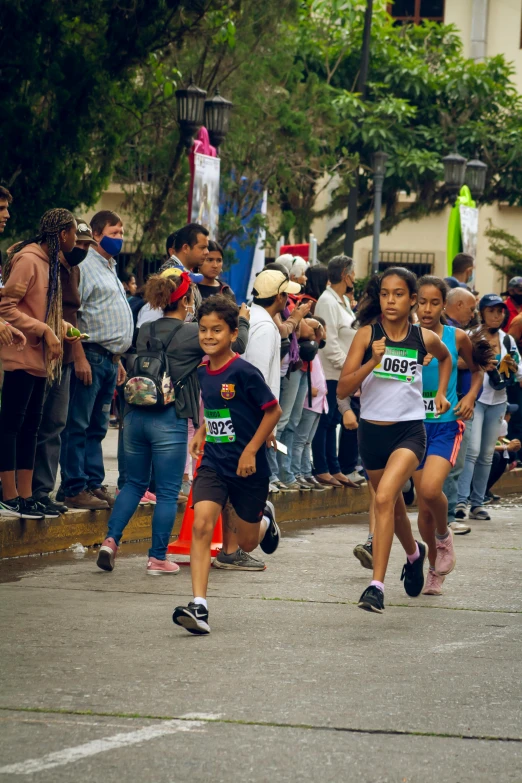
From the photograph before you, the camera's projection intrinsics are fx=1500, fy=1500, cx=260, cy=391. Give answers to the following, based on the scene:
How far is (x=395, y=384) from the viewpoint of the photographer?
8.09 metres

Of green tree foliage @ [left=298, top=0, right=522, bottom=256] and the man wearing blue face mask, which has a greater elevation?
green tree foliage @ [left=298, top=0, right=522, bottom=256]

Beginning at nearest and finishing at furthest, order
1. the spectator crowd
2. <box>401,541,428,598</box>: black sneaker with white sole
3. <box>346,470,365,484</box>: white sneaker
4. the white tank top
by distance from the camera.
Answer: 1. the white tank top
2. <box>401,541,428,598</box>: black sneaker with white sole
3. the spectator crowd
4. <box>346,470,365,484</box>: white sneaker

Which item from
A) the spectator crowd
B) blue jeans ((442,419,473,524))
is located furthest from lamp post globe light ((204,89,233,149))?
blue jeans ((442,419,473,524))

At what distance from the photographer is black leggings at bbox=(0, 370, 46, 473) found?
9.11 metres

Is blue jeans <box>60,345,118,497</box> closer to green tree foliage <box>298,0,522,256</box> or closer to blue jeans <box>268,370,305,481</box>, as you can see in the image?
blue jeans <box>268,370,305,481</box>

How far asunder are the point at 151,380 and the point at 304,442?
3.82 meters

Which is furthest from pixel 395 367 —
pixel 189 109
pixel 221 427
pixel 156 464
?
pixel 189 109

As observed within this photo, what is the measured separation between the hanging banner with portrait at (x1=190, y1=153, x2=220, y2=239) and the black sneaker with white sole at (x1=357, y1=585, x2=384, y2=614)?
7.49 metres

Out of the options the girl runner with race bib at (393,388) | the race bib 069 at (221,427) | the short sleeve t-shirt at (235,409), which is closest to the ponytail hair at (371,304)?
the girl runner with race bib at (393,388)

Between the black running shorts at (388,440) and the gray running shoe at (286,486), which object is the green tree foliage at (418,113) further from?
the black running shorts at (388,440)

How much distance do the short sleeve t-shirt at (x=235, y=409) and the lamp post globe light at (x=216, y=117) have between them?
10132 mm

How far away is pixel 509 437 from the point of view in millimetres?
15562

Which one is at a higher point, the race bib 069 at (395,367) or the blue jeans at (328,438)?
the race bib 069 at (395,367)

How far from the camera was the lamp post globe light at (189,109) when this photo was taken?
1692 centimetres
